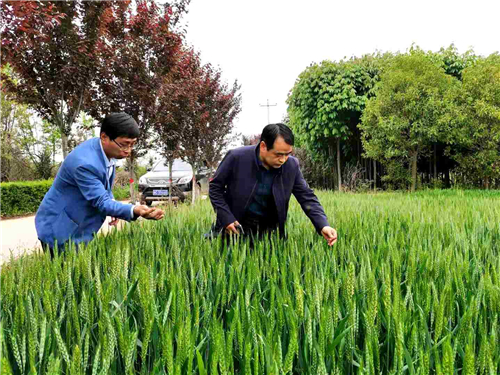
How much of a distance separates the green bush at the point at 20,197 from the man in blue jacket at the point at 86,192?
939 cm

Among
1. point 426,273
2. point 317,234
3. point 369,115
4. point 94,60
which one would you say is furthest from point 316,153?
point 426,273

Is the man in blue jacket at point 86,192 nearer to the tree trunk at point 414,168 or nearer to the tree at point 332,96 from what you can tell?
the tree trunk at point 414,168

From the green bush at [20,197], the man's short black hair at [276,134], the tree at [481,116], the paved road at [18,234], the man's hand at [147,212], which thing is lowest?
the paved road at [18,234]

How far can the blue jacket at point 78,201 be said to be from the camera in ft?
8.01

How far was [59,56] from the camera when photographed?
18.4 feet

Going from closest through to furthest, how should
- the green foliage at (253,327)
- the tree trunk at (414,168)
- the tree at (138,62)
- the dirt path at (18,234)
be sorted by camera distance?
the green foliage at (253,327)
the dirt path at (18,234)
the tree at (138,62)
the tree trunk at (414,168)

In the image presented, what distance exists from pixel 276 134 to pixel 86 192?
4.00 ft

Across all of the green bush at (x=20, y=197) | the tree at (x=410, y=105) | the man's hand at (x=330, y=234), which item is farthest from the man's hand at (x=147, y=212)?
the green bush at (x=20, y=197)

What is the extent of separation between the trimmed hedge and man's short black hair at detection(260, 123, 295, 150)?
10036 millimetres

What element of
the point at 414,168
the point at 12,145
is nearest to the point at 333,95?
the point at 414,168

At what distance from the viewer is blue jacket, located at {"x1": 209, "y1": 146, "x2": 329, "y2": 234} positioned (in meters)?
2.93

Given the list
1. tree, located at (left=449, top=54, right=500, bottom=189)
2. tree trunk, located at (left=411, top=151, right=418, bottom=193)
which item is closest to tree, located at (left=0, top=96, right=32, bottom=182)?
tree trunk, located at (left=411, top=151, right=418, bottom=193)

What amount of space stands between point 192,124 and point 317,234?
8.37 m

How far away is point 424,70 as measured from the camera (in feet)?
34.9
